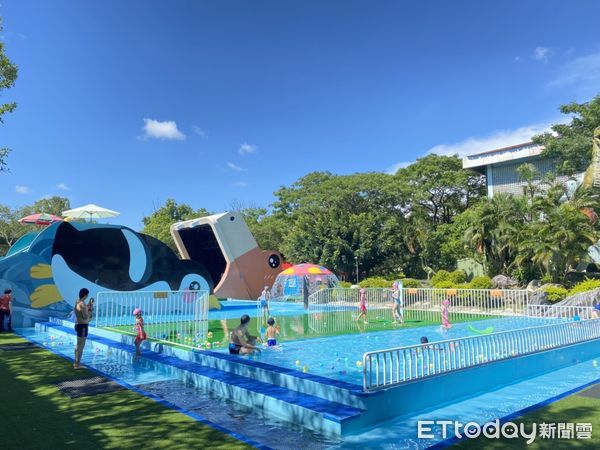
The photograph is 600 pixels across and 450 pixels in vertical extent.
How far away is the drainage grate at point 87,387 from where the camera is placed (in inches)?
297

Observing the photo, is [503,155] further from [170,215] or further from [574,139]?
[170,215]

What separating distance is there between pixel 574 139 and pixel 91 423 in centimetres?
3530

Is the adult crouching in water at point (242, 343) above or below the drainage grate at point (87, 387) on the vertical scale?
above

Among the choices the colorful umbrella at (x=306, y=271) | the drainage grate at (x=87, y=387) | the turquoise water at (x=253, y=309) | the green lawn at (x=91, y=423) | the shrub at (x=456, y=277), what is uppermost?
the colorful umbrella at (x=306, y=271)

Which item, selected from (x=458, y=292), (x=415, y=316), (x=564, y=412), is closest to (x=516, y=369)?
(x=564, y=412)

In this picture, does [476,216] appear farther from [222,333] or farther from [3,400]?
[3,400]

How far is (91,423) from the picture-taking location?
5.96m

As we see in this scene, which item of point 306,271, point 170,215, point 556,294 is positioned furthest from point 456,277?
point 170,215

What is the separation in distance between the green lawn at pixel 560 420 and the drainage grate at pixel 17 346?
38.0ft

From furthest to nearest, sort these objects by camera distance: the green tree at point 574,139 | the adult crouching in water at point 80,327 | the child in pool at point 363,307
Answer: the green tree at point 574,139, the child in pool at point 363,307, the adult crouching in water at point 80,327

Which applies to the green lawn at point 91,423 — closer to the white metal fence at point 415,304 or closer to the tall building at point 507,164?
the white metal fence at point 415,304

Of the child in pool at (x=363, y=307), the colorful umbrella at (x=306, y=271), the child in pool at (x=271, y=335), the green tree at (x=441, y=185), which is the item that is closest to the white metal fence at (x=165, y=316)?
the child in pool at (x=271, y=335)

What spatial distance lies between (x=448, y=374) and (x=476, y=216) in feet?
73.5

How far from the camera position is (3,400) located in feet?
23.1
